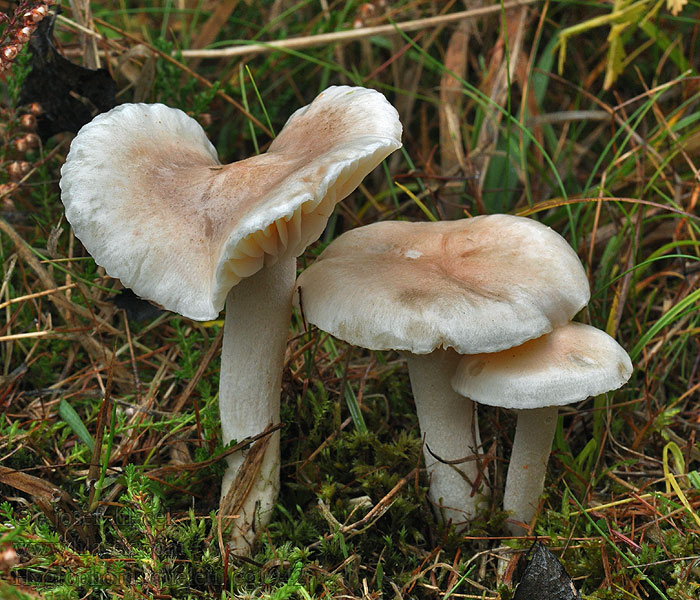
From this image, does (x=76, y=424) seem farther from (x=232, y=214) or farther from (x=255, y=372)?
(x=232, y=214)

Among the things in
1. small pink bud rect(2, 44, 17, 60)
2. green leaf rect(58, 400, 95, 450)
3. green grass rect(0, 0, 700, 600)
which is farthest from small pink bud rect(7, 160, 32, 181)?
green leaf rect(58, 400, 95, 450)

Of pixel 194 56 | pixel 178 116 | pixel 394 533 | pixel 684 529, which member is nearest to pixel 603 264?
pixel 684 529

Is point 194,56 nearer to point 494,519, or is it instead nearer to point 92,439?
point 92,439

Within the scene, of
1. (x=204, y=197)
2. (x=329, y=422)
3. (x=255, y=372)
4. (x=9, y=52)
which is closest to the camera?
(x=204, y=197)

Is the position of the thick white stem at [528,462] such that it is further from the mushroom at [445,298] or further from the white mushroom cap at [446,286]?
the white mushroom cap at [446,286]

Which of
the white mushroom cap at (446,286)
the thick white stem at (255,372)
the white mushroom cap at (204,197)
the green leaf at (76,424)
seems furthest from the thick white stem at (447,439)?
the green leaf at (76,424)

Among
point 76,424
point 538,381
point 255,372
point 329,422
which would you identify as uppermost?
point 538,381

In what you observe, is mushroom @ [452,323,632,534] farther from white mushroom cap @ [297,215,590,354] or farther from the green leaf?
the green leaf

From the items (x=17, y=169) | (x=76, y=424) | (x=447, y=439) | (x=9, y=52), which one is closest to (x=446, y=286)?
(x=447, y=439)
